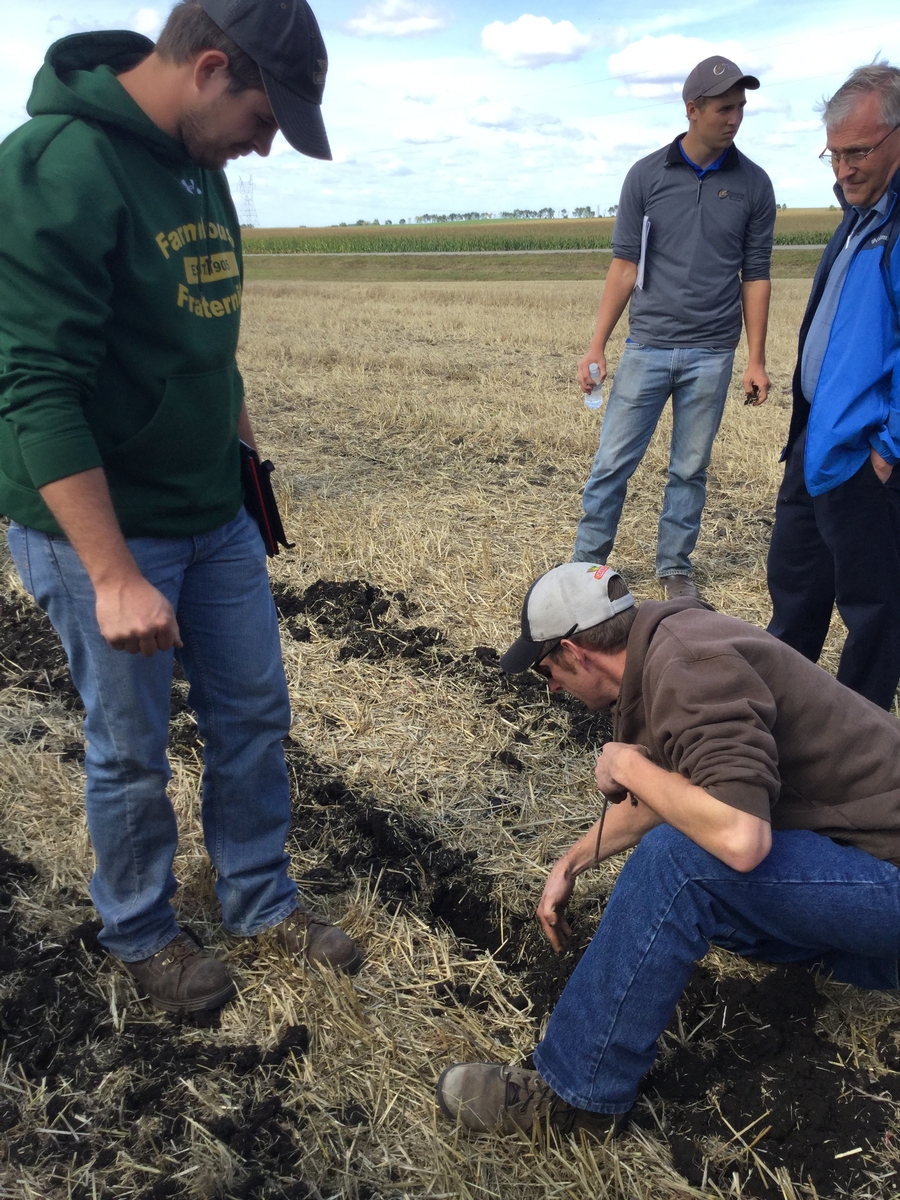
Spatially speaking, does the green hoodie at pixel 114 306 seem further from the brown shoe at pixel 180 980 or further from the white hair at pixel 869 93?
the white hair at pixel 869 93

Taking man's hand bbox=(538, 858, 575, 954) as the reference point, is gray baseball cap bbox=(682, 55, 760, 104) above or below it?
above

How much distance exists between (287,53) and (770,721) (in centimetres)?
171

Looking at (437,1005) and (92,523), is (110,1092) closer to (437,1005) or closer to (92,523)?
(437,1005)

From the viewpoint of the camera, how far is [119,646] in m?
1.99

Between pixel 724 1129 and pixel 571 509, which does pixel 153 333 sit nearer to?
pixel 724 1129

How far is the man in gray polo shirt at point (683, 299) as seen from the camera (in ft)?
14.9

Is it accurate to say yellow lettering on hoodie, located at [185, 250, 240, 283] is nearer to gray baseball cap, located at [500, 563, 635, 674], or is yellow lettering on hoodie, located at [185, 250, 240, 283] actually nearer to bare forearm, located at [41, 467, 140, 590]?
bare forearm, located at [41, 467, 140, 590]

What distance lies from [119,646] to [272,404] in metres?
8.62

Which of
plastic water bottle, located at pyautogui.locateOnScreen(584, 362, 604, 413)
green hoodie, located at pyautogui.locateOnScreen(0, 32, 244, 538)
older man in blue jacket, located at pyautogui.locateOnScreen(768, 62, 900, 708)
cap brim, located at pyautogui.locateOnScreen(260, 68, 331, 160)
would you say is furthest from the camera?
plastic water bottle, located at pyautogui.locateOnScreen(584, 362, 604, 413)

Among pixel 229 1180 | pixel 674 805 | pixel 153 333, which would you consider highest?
pixel 153 333

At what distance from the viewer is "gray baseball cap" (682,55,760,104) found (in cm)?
421

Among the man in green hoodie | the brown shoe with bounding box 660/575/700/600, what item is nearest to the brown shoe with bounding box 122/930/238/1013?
the man in green hoodie

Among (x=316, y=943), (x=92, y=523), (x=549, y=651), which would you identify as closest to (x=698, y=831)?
(x=549, y=651)

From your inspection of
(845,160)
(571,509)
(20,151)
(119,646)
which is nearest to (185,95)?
(20,151)
